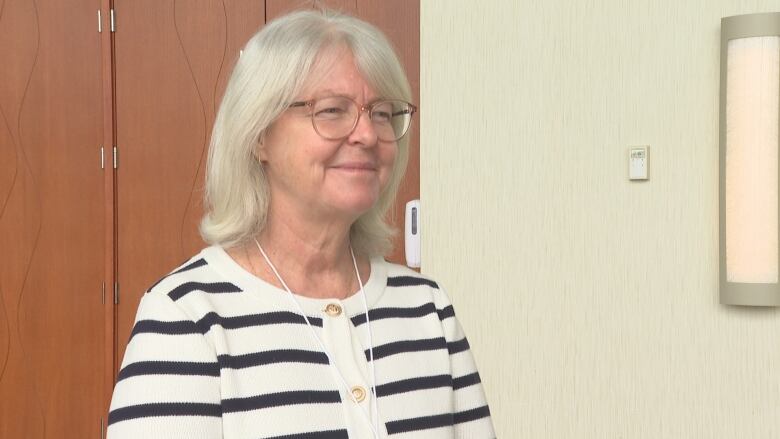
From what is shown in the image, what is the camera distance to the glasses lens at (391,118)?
146 cm

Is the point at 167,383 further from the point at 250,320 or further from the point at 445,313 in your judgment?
the point at 445,313

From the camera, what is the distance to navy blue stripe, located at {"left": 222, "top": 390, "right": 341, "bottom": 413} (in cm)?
130

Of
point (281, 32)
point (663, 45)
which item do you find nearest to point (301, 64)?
point (281, 32)

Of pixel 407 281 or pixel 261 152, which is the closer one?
pixel 261 152

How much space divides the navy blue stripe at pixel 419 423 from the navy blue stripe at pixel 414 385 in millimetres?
44

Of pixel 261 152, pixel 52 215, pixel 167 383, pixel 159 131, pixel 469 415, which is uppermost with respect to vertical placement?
pixel 159 131

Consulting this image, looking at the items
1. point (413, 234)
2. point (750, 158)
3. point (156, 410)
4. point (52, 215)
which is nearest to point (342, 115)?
point (156, 410)

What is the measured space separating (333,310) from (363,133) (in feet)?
0.87

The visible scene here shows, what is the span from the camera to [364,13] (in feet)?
12.7

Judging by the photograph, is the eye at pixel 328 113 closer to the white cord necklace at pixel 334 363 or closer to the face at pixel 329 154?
the face at pixel 329 154

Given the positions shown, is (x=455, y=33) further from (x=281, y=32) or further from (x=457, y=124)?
(x=281, y=32)

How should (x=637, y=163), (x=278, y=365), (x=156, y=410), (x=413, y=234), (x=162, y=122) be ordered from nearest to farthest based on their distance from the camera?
(x=156, y=410) < (x=278, y=365) < (x=637, y=163) < (x=413, y=234) < (x=162, y=122)

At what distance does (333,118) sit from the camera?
1411 millimetres

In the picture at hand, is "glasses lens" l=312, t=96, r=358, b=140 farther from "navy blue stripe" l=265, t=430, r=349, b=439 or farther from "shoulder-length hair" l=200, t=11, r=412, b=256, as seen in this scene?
"navy blue stripe" l=265, t=430, r=349, b=439
